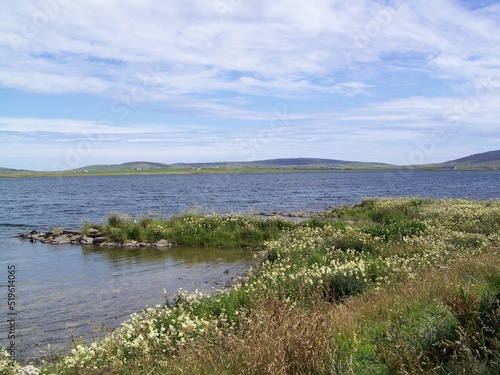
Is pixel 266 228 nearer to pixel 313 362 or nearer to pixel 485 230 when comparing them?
pixel 485 230

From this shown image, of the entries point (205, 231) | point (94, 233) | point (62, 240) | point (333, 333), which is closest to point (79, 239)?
point (94, 233)

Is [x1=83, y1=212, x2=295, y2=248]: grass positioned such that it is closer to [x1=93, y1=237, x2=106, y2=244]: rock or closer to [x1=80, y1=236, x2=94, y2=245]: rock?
[x1=93, y1=237, x2=106, y2=244]: rock

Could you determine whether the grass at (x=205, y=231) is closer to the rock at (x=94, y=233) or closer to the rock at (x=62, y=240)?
the rock at (x=94, y=233)

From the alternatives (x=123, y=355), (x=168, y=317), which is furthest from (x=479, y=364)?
(x=168, y=317)

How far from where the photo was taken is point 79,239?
2720cm

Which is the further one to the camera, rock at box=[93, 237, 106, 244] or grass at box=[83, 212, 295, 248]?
rock at box=[93, 237, 106, 244]

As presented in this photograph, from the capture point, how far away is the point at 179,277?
16922 mm

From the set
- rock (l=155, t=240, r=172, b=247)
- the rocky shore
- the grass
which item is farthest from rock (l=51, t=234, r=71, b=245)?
rock (l=155, t=240, r=172, b=247)

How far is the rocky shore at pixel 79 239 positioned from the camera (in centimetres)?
2517

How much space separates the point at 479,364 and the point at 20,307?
12.5 m

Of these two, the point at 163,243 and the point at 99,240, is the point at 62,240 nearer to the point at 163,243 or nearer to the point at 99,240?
the point at 99,240

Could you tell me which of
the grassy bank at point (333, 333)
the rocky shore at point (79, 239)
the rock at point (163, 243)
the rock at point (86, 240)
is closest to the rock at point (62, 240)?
the rocky shore at point (79, 239)

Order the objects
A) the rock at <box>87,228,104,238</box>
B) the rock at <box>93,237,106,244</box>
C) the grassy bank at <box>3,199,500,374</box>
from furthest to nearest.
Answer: the rock at <box>87,228,104,238</box> < the rock at <box>93,237,106,244</box> < the grassy bank at <box>3,199,500,374</box>

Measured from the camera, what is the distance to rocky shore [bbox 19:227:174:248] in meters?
25.2
